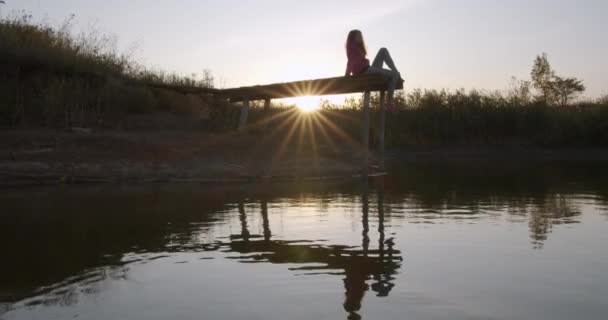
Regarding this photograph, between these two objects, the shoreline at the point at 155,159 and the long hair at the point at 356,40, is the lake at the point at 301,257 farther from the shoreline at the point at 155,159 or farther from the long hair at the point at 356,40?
the long hair at the point at 356,40

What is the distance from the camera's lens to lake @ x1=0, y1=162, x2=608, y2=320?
3465mm

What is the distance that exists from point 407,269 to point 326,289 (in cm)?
82

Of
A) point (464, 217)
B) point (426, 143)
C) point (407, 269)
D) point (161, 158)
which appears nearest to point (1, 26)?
point (161, 158)

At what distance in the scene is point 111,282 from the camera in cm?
402

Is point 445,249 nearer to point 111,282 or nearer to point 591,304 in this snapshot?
point 591,304

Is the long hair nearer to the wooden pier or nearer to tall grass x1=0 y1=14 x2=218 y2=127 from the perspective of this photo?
the wooden pier

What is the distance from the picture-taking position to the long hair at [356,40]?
11.8 metres

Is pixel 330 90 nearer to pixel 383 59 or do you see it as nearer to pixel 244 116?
pixel 383 59

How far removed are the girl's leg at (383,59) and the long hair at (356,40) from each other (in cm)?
55

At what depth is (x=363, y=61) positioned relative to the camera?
12039 millimetres

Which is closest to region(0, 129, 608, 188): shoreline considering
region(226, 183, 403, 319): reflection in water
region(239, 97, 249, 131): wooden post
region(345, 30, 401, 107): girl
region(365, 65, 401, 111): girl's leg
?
region(239, 97, 249, 131): wooden post

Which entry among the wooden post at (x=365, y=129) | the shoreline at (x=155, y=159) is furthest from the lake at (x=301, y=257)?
the wooden post at (x=365, y=129)

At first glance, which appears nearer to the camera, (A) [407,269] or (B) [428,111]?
(A) [407,269]

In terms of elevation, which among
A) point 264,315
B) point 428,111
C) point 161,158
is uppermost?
point 428,111
